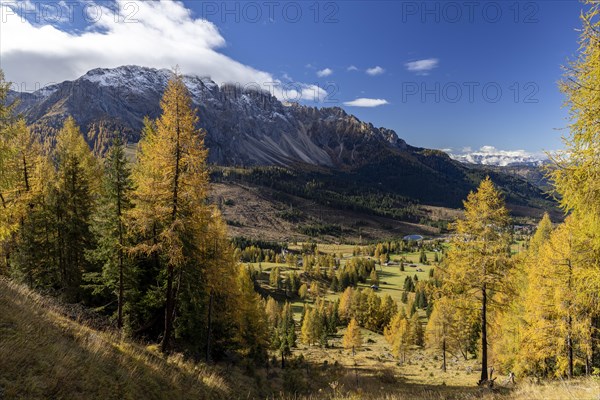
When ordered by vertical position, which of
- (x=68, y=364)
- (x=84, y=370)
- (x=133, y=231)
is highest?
(x=133, y=231)

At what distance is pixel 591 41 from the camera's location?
1004 centimetres

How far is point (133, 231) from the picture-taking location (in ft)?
64.2

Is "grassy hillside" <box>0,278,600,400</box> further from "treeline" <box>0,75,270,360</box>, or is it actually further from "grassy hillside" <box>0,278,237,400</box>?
"treeline" <box>0,75,270,360</box>

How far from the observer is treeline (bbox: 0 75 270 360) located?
1569 cm

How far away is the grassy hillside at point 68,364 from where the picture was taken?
7.44 metres

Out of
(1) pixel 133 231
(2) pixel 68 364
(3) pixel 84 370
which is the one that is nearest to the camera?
(2) pixel 68 364

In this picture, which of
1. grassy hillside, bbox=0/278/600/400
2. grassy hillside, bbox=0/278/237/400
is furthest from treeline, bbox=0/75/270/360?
grassy hillside, bbox=0/278/237/400

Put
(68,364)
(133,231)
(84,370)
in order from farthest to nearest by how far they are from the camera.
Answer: (133,231), (84,370), (68,364)

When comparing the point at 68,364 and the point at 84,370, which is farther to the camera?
the point at 84,370

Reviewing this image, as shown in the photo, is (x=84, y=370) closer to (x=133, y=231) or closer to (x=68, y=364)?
(x=68, y=364)

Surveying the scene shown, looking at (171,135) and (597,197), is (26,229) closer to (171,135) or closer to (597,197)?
(171,135)

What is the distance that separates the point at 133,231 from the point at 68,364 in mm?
11959

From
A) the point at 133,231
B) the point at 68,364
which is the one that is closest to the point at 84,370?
the point at 68,364

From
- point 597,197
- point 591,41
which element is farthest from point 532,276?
point 591,41
